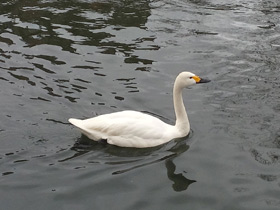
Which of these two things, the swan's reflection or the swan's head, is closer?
the swan's reflection

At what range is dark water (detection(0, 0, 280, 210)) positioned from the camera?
6773 mm

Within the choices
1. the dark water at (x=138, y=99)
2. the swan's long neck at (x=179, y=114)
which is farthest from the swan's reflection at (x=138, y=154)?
the swan's long neck at (x=179, y=114)

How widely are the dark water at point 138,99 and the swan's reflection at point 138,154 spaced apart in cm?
2

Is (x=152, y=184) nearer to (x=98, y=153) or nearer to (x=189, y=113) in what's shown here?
(x=98, y=153)

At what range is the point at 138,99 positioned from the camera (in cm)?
967

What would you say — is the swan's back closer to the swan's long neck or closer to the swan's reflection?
the swan's reflection

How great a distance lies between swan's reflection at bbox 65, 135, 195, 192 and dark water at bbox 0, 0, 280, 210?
0.02m

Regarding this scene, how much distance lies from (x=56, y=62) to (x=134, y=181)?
5.20 metres

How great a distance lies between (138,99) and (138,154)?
2122mm

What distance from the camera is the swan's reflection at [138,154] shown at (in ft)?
23.7

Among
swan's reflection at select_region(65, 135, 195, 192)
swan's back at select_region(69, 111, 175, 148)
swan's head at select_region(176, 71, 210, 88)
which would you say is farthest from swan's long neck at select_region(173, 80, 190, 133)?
swan's back at select_region(69, 111, 175, 148)

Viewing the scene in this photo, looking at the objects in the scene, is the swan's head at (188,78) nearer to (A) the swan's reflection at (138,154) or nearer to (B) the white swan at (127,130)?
(B) the white swan at (127,130)

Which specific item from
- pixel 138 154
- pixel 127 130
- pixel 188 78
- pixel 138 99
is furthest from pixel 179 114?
pixel 138 99

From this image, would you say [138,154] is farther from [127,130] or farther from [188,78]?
[188,78]
